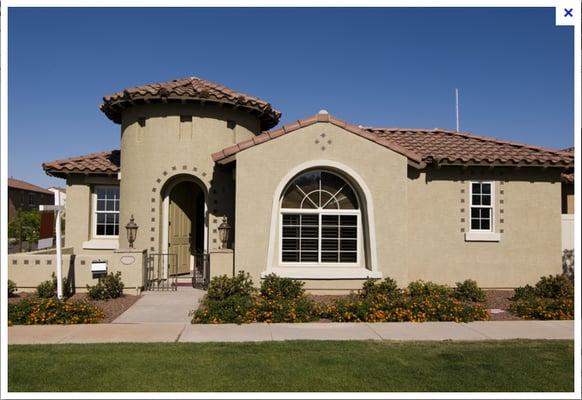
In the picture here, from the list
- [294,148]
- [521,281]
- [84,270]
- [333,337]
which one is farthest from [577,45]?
[84,270]

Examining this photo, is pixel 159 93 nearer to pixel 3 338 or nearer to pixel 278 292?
pixel 278 292

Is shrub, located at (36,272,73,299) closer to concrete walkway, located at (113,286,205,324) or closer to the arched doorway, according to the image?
concrete walkway, located at (113,286,205,324)

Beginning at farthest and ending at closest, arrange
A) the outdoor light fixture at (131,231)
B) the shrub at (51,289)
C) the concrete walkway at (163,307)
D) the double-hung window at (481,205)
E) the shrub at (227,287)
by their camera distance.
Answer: the double-hung window at (481,205)
the outdoor light fixture at (131,231)
the shrub at (51,289)
the shrub at (227,287)
the concrete walkway at (163,307)

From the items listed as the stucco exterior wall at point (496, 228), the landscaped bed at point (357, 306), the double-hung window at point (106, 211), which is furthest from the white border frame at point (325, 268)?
the double-hung window at point (106, 211)

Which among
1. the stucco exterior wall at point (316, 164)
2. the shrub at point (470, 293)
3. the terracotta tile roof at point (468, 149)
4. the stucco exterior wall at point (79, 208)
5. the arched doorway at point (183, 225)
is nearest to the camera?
the shrub at point (470, 293)

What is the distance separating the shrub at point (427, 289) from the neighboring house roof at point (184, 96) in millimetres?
6958

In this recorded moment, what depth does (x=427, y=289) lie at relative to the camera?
12133mm

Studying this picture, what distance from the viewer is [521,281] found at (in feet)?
45.1

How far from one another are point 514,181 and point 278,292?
761cm

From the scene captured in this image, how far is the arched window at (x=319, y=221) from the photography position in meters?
12.9

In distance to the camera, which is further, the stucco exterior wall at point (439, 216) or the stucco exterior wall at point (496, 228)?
the stucco exterior wall at point (496, 228)

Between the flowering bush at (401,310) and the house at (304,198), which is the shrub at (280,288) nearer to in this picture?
the house at (304,198)

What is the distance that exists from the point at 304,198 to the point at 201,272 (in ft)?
15.1

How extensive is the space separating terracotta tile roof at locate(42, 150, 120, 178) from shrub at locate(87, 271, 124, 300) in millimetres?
4358
